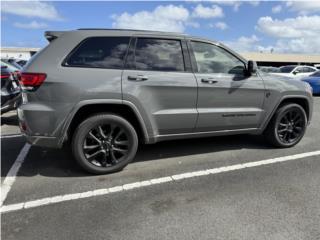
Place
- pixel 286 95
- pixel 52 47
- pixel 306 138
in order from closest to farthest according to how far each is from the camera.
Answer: pixel 52 47 < pixel 286 95 < pixel 306 138

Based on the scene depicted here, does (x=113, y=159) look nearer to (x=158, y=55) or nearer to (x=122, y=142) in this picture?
(x=122, y=142)

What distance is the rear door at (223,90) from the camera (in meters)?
4.30

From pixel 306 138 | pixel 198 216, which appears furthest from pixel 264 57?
pixel 198 216

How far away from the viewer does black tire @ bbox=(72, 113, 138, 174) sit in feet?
12.5

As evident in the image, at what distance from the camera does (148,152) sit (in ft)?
16.2

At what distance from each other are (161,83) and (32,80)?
5.30 ft

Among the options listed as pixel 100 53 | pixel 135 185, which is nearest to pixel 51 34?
pixel 100 53

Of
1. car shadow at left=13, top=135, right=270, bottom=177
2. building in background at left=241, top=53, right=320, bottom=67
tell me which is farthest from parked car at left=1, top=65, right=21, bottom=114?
building in background at left=241, top=53, right=320, bottom=67

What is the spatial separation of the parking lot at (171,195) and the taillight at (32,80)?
48.1 inches

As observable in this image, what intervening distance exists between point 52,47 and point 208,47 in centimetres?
217

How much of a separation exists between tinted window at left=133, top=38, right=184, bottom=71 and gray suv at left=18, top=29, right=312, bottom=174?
0.01 meters

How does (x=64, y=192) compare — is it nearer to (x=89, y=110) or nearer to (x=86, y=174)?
(x=86, y=174)

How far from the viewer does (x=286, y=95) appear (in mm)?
4922

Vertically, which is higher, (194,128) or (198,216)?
(194,128)
